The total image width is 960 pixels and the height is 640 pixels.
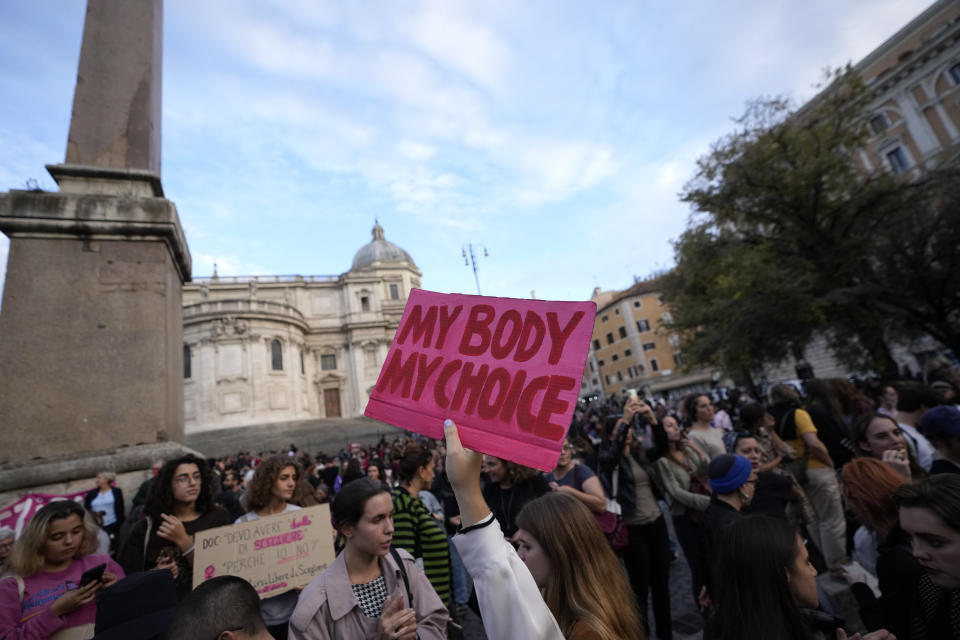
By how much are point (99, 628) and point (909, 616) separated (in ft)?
10.3

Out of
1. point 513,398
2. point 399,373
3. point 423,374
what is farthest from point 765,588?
point 399,373

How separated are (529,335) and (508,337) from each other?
9cm

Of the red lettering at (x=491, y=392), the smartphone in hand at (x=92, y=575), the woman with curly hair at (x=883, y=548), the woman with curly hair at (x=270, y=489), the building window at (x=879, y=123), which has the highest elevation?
the building window at (x=879, y=123)

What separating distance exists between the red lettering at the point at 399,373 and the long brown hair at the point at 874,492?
2481 mm

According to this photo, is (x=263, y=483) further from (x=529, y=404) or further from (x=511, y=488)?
(x=529, y=404)

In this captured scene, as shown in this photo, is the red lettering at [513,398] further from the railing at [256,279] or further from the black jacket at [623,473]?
the railing at [256,279]

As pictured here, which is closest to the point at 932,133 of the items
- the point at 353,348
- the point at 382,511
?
the point at 382,511

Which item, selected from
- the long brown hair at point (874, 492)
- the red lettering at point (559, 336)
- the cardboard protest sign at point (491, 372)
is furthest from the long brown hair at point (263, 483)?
the long brown hair at point (874, 492)

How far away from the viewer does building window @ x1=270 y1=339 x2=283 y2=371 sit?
3716 centimetres

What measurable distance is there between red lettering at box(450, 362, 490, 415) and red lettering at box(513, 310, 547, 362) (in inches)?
5.8

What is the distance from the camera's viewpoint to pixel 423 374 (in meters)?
1.96

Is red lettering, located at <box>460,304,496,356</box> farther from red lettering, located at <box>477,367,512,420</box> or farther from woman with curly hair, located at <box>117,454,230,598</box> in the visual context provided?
woman with curly hair, located at <box>117,454,230,598</box>

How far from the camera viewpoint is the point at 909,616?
1920mm

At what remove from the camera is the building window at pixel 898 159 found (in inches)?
1119
